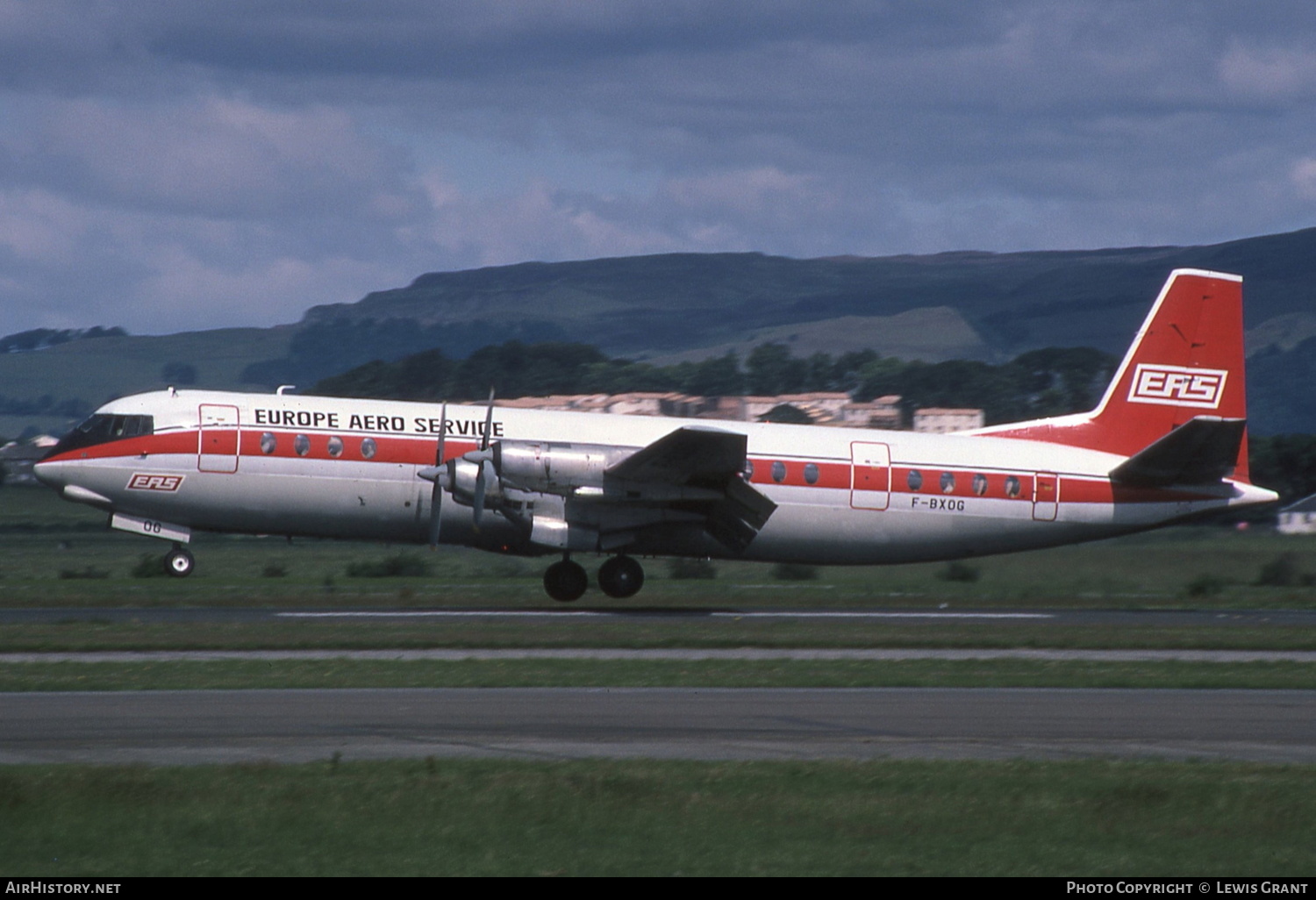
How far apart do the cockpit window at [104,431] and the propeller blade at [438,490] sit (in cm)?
555

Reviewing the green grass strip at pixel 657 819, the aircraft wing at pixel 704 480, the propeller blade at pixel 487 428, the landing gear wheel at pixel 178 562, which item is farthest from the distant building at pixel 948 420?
the green grass strip at pixel 657 819

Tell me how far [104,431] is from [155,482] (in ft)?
5.47

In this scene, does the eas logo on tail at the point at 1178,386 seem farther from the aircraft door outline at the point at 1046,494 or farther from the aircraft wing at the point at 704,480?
the aircraft wing at the point at 704,480

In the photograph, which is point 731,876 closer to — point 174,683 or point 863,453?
point 174,683

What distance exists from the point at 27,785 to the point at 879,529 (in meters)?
20.5

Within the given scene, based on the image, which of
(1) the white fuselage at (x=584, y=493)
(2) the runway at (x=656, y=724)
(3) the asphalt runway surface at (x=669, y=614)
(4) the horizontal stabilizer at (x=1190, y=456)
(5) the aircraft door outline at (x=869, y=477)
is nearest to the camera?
(2) the runway at (x=656, y=724)

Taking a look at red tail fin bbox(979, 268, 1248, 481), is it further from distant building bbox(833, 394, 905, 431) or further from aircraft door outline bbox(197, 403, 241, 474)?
distant building bbox(833, 394, 905, 431)

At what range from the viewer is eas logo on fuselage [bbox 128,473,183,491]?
2745cm

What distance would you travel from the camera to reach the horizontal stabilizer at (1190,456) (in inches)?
1122

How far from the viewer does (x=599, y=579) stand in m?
28.5

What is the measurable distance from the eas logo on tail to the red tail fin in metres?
0.02

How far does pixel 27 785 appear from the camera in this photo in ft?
35.0
